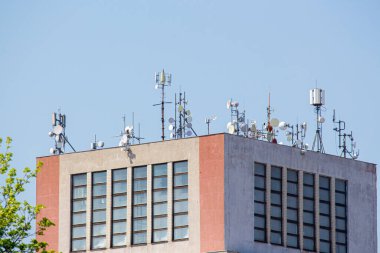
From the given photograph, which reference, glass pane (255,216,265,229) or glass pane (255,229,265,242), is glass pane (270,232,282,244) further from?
glass pane (255,216,265,229)

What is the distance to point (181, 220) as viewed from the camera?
103 meters

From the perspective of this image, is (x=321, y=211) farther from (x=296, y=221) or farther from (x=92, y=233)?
(x=92, y=233)

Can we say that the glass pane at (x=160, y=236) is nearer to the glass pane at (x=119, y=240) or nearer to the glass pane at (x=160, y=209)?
the glass pane at (x=160, y=209)

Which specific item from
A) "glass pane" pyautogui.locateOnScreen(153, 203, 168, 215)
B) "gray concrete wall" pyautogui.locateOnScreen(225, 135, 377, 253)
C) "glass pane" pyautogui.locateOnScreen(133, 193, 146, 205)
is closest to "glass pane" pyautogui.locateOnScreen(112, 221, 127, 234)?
"glass pane" pyautogui.locateOnScreen(133, 193, 146, 205)

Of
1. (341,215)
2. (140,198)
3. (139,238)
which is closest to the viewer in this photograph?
(139,238)

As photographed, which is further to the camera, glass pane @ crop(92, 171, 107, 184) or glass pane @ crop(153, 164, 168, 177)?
glass pane @ crop(92, 171, 107, 184)

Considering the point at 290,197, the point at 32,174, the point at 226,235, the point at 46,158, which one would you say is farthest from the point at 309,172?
the point at 32,174

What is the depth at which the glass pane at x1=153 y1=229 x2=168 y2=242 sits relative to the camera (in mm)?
103625

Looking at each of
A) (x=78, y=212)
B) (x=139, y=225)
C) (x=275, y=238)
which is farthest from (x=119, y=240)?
(x=275, y=238)

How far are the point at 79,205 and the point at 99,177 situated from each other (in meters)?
2.59

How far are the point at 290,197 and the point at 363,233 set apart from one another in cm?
Answer: 857

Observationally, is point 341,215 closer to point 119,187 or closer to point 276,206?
point 276,206

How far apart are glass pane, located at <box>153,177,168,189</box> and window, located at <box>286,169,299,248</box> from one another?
8268 mm

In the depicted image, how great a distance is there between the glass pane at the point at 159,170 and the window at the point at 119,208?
2427 mm
